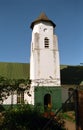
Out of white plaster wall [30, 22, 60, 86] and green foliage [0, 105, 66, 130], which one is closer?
green foliage [0, 105, 66, 130]

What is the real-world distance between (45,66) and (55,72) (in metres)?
1.70

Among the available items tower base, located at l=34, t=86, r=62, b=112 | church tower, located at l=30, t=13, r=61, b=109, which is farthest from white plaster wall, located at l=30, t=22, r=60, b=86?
tower base, located at l=34, t=86, r=62, b=112

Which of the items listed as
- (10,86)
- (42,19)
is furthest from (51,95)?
(10,86)

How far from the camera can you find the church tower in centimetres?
3217

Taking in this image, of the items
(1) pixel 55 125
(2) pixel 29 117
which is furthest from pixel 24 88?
(1) pixel 55 125

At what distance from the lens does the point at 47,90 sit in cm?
3259

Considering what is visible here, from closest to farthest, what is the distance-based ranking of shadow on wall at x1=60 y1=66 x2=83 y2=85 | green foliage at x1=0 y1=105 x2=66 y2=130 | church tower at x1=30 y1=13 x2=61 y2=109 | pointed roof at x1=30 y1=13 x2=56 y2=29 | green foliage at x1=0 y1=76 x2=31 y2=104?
green foliage at x1=0 y1=105 x2=66 y2=130 → green foliage at x1=0 y1=76 x2=31 y2=104 → church tower at x1=30 y1=13 x2=61 y2=109 → pointed roof at x1=30 y1=13 x2=56 y2=29 → shadow on wall at x1=60 y1=66 x2=83 y2=85

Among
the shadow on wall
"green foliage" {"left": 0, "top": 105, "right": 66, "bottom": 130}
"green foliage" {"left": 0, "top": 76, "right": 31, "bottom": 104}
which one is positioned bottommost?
"green foliage" {"left": 0, "top": 105, "right": 66, "bottom": 130}

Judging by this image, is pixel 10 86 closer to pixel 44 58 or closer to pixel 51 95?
pixel 44 58

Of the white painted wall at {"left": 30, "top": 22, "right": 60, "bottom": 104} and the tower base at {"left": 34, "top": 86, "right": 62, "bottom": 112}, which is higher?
the white painted wall at {"left": 30, "top": 22, "right": 60, "bottom": 104}

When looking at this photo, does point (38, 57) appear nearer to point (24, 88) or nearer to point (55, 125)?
point (24, 88)

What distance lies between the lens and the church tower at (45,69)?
106 feet

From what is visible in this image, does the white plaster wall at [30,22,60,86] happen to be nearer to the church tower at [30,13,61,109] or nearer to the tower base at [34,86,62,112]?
the church tower at [30,13,61,109]

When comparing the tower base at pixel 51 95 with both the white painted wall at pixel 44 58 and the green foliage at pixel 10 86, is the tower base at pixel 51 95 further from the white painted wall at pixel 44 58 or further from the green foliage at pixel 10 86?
the green foliage at pixel 10 86
